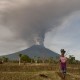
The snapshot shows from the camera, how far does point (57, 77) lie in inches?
883

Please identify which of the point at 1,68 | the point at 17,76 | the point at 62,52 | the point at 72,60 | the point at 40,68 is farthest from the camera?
the point at 72,60

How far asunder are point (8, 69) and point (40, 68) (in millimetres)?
4708

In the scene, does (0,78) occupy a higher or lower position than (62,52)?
lower

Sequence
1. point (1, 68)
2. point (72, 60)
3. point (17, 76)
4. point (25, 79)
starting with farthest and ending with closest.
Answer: point (72, 60)
point (1, 68)
point (17, 76)
point (25, 79)

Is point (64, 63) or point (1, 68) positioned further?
point (1, 68)

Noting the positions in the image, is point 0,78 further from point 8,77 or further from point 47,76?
point 47,76

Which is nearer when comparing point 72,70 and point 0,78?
point 0,78

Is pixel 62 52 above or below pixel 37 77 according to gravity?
above

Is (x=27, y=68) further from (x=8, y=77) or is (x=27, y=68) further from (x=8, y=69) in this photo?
(x=8, y=77)

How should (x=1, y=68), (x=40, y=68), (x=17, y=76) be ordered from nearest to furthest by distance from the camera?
1. (x=17, y=76)
2. (x=1, y=68)
3. (x=40, y=68)

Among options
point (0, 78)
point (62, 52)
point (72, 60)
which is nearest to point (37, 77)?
point (0, 78)

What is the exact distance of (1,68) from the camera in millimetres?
38750

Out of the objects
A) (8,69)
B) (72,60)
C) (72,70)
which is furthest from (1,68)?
(72,60)

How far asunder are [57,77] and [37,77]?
4.96 feet
